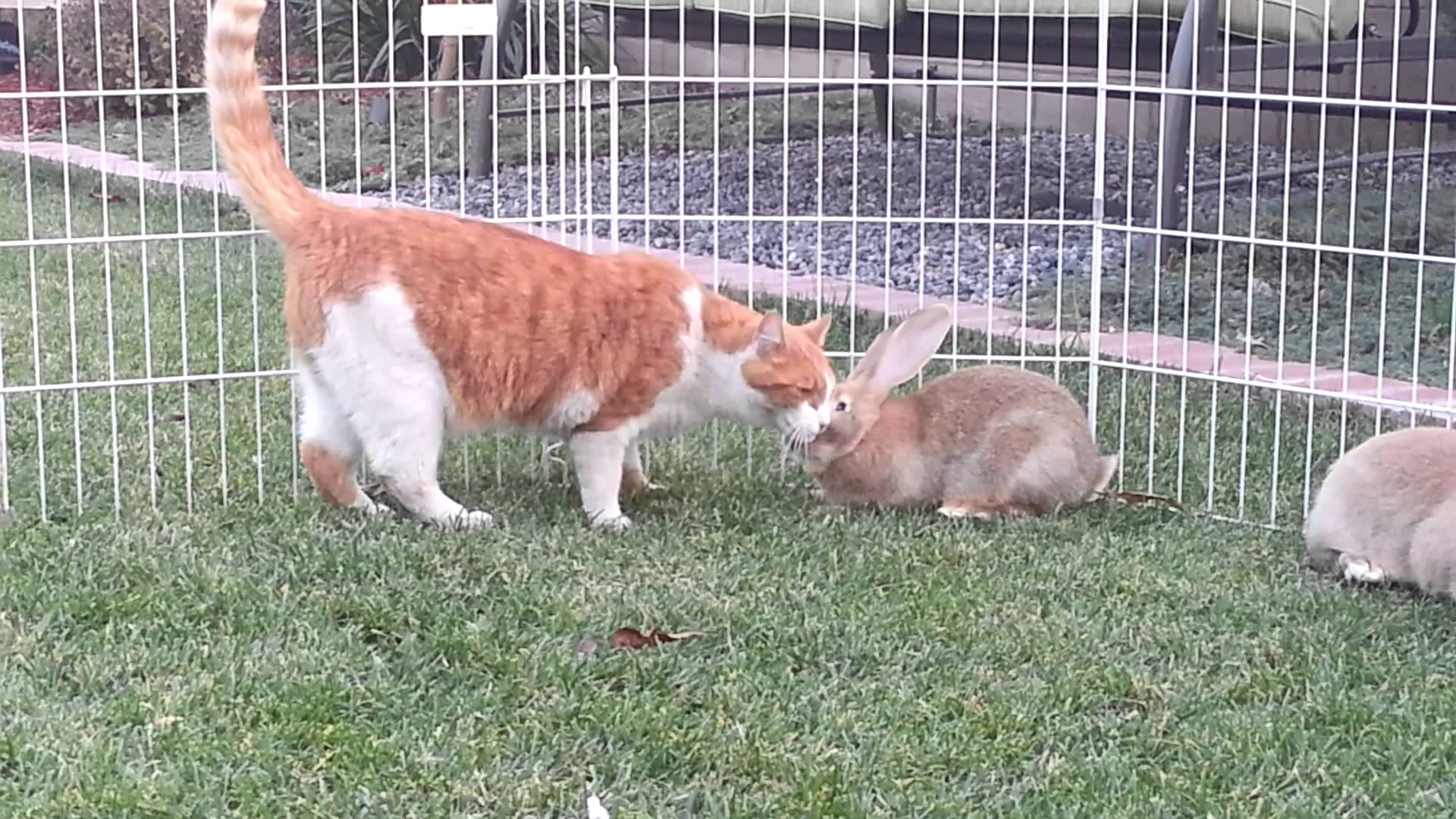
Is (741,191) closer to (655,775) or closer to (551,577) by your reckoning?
(551,577)

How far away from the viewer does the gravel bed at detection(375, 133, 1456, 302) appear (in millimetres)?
6801

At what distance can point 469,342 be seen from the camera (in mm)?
3879

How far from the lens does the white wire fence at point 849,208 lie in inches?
173

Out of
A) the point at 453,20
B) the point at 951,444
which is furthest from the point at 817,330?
the point at 453,20

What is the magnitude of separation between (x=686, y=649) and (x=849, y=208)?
4.85 metres

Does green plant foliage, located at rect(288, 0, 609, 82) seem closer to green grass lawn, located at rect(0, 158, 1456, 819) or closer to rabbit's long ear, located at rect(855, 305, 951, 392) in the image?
rabbit's long ear, located at rect(855, 305, 951, 392)

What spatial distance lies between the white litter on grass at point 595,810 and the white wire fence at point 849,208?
1.77 metres

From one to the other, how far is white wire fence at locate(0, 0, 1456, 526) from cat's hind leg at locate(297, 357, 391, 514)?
0.62 ft

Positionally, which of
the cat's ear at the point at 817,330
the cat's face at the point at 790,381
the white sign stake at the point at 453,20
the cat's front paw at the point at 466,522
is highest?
the white sign stake at the point at 453,20

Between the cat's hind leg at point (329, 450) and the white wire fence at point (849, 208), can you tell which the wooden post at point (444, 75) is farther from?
the cat's hind leg at point (329, 450)

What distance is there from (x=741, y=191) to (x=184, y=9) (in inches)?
162

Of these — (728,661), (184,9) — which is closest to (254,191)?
(728,661)

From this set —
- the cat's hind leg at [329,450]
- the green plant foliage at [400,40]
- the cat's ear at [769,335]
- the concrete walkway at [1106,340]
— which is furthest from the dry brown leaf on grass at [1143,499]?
the green plant foliage at [400,40]

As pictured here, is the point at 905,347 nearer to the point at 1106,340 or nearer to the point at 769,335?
the point at 769,335
